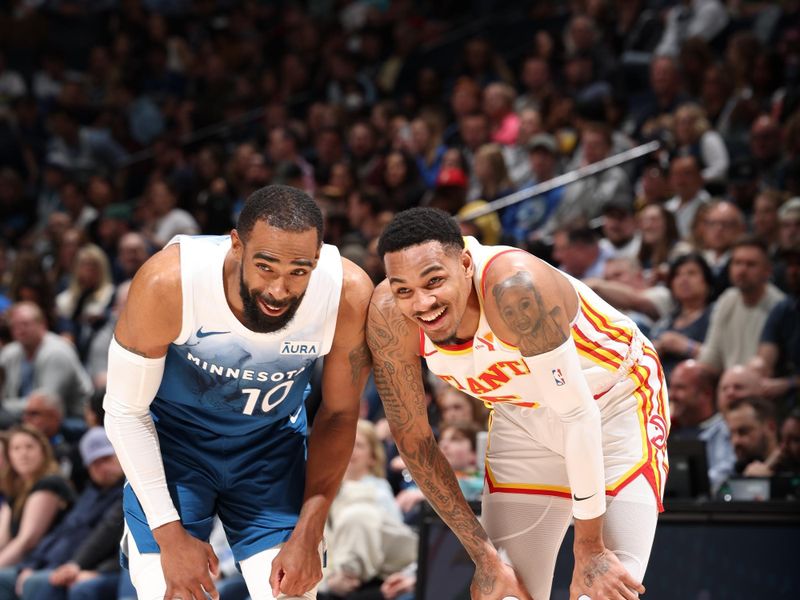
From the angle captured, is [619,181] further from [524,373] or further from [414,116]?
[524,373]

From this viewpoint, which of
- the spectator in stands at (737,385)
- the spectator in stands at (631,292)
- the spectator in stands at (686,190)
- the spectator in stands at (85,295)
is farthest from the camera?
the spectator in stands at (85,295)

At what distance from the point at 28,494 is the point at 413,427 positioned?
166 inches

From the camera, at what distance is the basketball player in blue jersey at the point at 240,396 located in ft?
12.5

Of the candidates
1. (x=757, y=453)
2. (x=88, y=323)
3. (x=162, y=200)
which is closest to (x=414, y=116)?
(x=162, y=200)

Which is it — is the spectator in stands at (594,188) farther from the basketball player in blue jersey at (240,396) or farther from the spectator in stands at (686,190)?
the basketball player in blue jersey at (240,396)

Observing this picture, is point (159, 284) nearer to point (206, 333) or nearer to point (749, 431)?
Answer: point (206, 333)

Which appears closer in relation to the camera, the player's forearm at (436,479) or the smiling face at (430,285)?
the smiling face at (430,285)

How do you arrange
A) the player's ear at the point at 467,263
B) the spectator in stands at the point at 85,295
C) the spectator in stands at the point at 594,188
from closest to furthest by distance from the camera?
the player's ear at the point at 467,263 → the spectator in stands at the point at 594,188 → the spectator in stands at the point at 85,295

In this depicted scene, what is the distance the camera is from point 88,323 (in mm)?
9914

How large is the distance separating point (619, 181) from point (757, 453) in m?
3.59

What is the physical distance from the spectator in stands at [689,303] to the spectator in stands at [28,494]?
12.0ft

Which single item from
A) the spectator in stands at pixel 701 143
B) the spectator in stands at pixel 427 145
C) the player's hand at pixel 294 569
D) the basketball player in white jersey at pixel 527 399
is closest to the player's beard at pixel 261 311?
the basketball player in white jersey at pixel 527 399

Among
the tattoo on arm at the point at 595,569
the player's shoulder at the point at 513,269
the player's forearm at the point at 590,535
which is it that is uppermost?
the player's shoulder at the point at 513,269

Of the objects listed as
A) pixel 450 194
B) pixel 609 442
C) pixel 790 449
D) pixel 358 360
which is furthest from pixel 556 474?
pixel 450 194
